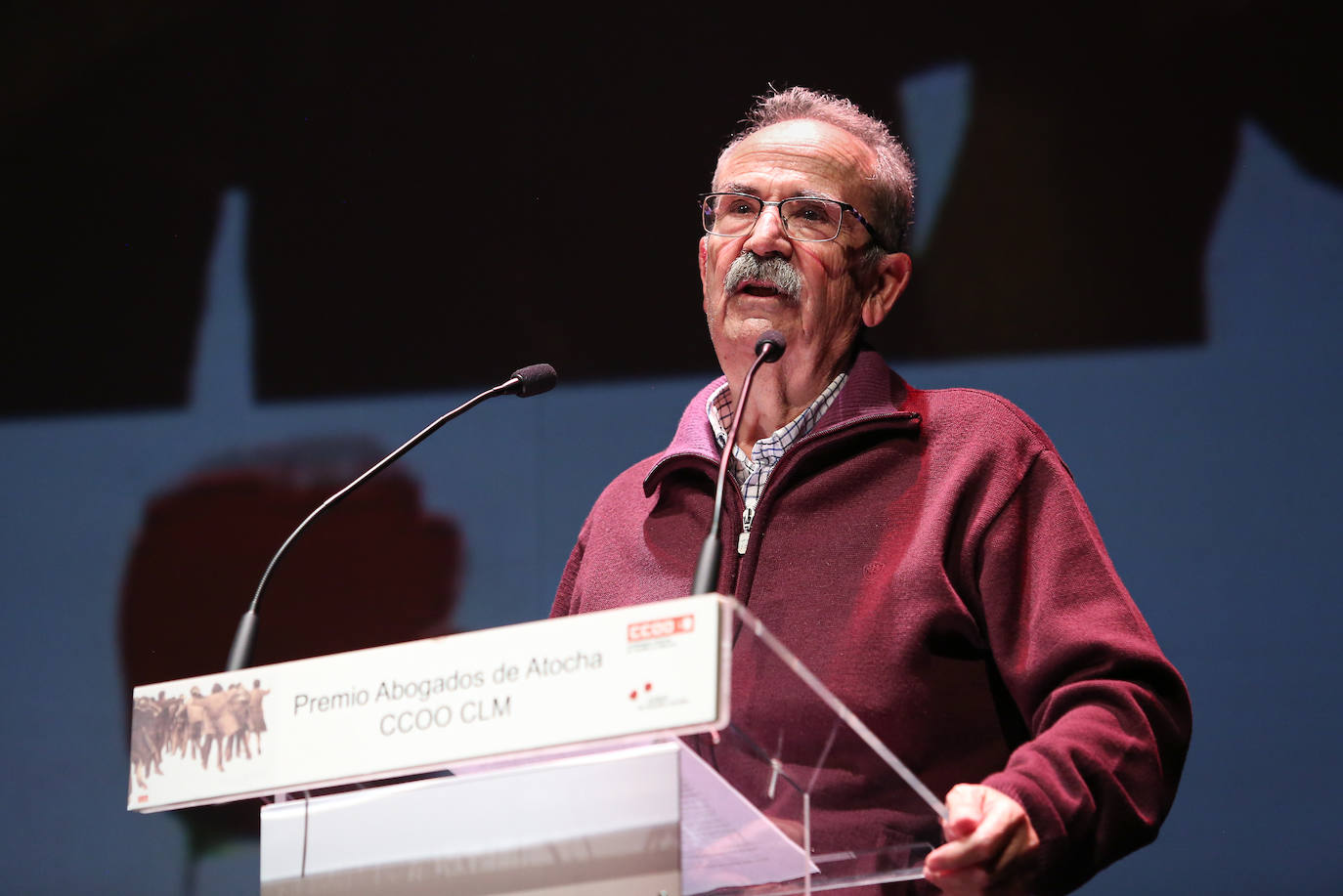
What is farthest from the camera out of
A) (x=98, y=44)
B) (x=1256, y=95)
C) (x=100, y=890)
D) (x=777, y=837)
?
(x=98, y=44)

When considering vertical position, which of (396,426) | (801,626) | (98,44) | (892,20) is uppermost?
(98,44)

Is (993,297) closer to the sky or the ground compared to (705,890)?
closer to the sky

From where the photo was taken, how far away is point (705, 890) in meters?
1.17

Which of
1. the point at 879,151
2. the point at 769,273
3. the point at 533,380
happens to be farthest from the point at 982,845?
the point at 879,151

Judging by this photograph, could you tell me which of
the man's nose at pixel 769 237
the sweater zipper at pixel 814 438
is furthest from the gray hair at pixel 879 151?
the sweater zipper at pixel 814 438

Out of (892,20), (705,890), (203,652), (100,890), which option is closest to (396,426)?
(203,652)

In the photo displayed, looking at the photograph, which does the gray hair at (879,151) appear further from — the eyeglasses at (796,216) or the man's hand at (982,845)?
the man's hand at (982,845)

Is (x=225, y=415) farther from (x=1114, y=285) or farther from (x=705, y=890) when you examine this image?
(x=705, y=890)

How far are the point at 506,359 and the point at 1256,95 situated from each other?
5.42 ft

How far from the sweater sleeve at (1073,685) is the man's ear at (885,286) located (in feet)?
1.50

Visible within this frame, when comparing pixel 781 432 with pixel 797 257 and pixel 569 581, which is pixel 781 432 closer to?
pixel 797 257

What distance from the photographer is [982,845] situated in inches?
44.8

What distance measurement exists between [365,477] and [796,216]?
2.58 feet

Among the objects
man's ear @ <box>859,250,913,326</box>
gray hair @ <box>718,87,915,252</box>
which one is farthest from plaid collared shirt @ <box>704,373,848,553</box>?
gray hair @ <box>718,87,915,252</box>
